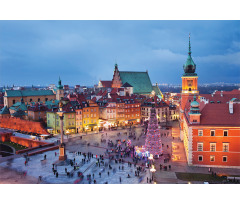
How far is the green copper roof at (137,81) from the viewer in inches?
2901

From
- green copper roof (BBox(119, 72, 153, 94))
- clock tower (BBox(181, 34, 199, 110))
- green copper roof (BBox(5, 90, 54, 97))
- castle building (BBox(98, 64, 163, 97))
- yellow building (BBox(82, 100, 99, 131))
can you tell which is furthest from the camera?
green copper roof (BBox(119, 72, 153, 94))

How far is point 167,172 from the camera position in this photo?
22.0 m

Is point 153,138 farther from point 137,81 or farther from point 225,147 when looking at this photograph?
point 137,81

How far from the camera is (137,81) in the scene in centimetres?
7512

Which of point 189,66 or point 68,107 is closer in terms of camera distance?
point 189,66

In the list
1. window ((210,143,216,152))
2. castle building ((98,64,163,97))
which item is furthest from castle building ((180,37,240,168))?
castle building ((98,64,163,97))

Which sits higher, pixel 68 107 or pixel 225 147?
pixel 68 107

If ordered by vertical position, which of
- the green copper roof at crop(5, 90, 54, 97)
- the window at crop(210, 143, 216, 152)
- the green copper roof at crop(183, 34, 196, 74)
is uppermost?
the green copper roof at crop(183, 34, 196, 74)

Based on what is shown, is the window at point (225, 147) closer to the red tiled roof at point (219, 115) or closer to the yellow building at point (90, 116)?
the red tiled roof at point (219, 115)

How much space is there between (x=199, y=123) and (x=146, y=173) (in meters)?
7.36

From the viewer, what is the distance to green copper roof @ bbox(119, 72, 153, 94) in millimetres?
73688

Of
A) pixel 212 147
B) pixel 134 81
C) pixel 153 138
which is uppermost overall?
pixel 134 81

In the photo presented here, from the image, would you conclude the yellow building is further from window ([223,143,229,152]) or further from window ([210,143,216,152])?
window ([223,143,229,152])

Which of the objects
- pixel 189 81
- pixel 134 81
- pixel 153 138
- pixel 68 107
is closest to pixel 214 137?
pixel 153 138
